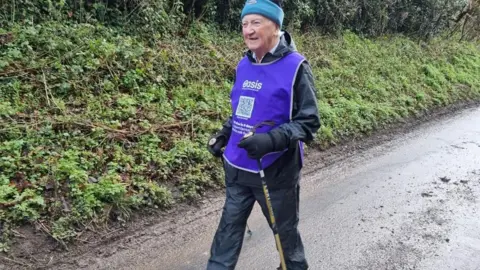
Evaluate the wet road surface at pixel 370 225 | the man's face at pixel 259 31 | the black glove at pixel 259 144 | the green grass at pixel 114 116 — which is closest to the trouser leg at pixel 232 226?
the black glove at pixel 259 144

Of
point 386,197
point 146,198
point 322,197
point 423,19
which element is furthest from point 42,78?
point 423,19

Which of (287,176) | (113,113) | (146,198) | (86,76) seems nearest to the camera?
(287,176)

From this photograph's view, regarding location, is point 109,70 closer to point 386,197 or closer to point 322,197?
point 322,197

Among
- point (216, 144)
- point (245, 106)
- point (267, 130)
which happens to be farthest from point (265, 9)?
point (216, 144)

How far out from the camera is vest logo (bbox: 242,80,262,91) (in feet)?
9.54

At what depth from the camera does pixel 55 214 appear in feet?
13.3

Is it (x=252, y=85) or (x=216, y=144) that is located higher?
(x=252, y=85)

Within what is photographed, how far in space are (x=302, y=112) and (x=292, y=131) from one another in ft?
0.51

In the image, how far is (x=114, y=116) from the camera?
566 centimetres

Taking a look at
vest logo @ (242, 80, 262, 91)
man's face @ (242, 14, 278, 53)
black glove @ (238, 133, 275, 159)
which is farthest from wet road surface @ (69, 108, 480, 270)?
man's face @ (242, 14, 278, 53)

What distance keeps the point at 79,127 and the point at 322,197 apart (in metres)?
2.96

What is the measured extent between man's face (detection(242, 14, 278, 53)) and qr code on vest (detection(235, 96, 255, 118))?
1.09 ft

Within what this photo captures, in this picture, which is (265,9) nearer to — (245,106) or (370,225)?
(245,106)

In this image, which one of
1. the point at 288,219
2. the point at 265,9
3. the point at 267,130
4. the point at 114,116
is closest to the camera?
the point at 265,9
